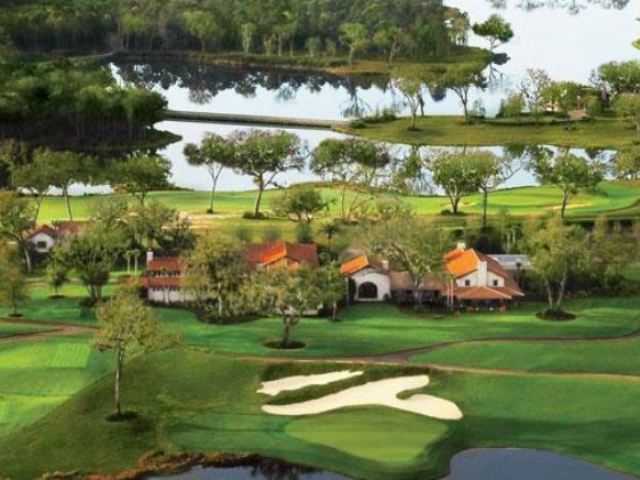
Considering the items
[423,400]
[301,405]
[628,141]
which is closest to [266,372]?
[301,405]

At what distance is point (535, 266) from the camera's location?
55.0 metres

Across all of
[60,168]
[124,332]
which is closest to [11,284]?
[124,332]

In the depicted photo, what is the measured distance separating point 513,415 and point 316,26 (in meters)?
125

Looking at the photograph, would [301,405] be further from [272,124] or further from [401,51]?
[401,51]

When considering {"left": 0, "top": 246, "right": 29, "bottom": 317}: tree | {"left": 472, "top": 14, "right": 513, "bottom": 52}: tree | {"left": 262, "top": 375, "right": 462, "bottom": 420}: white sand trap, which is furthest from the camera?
{"left": 472, "top": 14, "right": 513, "bottom": 52}: tree

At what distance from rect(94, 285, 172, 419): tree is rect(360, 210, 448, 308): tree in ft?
55.4

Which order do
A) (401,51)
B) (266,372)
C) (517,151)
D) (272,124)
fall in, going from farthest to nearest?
(401,51)
(272,124)
(517,151)
(266,372)

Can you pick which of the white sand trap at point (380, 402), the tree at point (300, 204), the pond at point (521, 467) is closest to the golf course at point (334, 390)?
the white sand trap at point (380, 402)

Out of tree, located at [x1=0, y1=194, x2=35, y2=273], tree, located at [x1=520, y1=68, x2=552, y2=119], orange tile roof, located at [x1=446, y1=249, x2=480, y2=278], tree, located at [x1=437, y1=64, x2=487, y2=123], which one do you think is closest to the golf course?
orange tile roof, located at [x1=446, y1=249, x2=480, y2=278]

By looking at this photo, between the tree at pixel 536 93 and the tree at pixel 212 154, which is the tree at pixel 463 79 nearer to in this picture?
the tree at pixel 536 93

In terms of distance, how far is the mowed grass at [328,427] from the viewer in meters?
37.0

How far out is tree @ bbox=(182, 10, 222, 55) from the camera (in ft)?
495

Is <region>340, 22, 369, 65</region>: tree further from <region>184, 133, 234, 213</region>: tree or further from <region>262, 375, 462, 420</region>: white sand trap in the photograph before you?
<region>262, 375, 462, 420</region>: white sand trap

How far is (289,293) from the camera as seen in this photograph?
47.9m
